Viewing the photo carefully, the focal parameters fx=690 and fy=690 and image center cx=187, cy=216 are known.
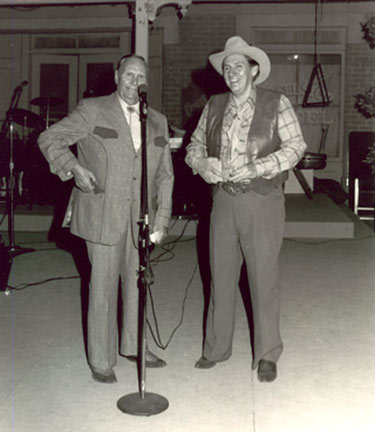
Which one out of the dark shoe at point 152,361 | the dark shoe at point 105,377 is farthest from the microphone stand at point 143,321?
the dark shoe at point 152,361

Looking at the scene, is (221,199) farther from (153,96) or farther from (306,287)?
(153,96)

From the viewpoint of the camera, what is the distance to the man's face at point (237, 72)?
3.60 m

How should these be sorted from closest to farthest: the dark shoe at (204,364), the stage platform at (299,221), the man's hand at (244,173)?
the man's hand at (244,173) → the dark shoe at (204,364) → the stage platform at (299,221)

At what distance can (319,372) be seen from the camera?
3.88 metres

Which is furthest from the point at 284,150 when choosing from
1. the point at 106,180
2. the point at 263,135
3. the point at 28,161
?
the point at 28,161

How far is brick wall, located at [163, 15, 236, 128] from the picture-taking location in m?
12.4

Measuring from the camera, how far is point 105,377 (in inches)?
145

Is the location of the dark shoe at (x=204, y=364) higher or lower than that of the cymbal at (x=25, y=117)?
Result: lower

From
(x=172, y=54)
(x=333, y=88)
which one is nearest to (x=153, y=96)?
(x=172, y=54)

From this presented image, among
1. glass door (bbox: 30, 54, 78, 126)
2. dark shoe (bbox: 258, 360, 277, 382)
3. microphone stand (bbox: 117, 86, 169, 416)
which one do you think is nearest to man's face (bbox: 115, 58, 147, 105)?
microphone stand (bbox: 117, 86, 169, 416)

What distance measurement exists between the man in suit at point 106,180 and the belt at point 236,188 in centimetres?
42

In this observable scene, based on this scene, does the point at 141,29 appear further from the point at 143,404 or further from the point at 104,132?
the point at 143,404

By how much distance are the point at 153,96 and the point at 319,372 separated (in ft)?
31.0

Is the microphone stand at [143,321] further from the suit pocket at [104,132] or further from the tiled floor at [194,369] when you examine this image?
the suit pocket at [104,132]
